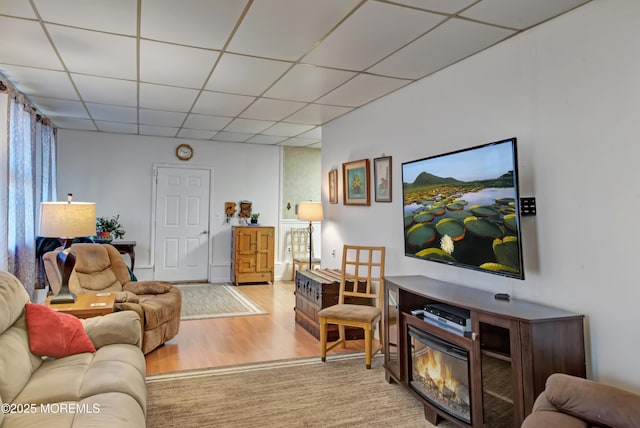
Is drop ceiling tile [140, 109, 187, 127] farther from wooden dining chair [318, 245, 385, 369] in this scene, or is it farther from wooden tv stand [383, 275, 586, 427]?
wooden tv stand [383, 275, 586, 427]

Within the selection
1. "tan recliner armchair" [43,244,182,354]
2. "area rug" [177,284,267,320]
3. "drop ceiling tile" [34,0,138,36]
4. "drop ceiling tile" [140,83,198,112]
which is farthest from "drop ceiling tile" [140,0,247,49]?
"area rug" [177,284,267,320]

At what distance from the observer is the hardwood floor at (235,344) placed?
344 centimetres

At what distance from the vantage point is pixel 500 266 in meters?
2.41

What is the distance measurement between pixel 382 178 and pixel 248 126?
2.53 meters

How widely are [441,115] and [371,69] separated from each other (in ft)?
2.32

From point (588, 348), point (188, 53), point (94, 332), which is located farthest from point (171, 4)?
point (588, 348)

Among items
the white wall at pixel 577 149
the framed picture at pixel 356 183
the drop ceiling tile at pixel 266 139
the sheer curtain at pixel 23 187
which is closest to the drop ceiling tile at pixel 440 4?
the white wall at pixel 577 149

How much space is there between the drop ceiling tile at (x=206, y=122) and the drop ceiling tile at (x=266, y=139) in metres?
0.85

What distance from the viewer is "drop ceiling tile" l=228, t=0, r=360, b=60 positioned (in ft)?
7.51

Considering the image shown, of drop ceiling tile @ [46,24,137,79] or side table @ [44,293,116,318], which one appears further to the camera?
side table @ [44,293,116,318]

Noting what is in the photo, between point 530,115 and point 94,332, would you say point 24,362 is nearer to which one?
point 94,332

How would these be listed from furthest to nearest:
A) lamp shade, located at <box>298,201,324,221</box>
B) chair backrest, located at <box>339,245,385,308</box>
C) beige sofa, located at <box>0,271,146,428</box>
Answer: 1. lamp shade, located at <box>298,201,324,221</box>
2. chair backrest, located at <box>339,245,385,308</box>
3. beige sofa, located at <box>0,271,146,428</box>

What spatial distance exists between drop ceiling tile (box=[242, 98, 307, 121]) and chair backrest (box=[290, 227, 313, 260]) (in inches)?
114

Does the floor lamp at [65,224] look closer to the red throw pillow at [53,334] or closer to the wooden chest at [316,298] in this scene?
the red throw pillow at [53,334]
